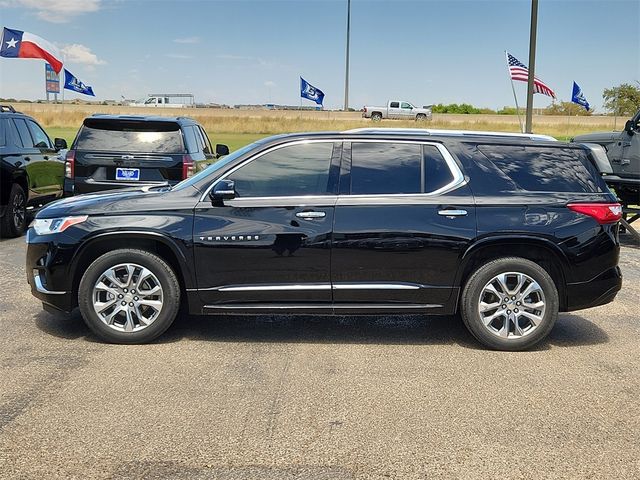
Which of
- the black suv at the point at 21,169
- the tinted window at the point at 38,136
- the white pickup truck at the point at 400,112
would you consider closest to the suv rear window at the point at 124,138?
the black suv at the point at 21,169

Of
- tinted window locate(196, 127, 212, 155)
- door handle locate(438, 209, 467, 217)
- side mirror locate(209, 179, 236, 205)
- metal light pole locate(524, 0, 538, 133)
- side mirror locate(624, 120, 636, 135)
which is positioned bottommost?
door handle locate(438, 209, 467, 217)

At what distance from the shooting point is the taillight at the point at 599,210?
528 centimetres

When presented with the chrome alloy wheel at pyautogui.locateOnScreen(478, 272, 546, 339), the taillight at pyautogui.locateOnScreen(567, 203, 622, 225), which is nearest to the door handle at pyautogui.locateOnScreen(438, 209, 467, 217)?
the chrome alloy wheel at pyautogui.locateOnScreen(478, 272, 546, 339)

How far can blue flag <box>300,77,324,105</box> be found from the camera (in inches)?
1838

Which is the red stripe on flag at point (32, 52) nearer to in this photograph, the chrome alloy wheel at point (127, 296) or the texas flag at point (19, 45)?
the texas flag at point (19, 45)

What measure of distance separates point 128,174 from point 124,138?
53 centimetres

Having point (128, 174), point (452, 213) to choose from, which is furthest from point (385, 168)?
point (128, 174)

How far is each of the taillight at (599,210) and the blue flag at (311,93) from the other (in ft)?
140

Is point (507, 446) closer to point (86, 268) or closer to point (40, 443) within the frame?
point (40, 443)

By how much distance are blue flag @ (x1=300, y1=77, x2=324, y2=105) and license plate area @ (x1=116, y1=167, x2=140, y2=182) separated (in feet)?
127

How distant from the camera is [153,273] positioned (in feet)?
17.0

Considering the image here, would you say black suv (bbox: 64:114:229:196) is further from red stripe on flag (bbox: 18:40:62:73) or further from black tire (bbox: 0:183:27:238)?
red stripe on flag (bbox: 18:40:62:73)

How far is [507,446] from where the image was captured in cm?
362

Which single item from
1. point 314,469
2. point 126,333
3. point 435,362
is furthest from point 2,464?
point 435,362
